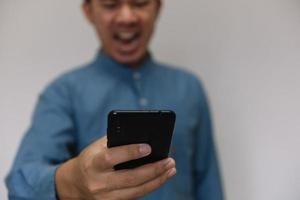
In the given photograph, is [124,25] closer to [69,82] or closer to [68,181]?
[69,82]

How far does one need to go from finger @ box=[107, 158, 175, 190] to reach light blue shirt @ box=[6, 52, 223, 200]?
0.26 meters

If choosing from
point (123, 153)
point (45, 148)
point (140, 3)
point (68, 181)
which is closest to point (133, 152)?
point (123, 153)

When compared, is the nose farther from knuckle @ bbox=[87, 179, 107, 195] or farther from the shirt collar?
knuckle @ bbox=[87, 179, 107, 195]

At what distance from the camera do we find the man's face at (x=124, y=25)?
75 centimetres

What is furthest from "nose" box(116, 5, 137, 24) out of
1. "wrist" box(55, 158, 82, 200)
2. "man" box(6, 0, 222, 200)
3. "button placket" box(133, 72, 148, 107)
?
"wrist" box(55, 158, 82, 200)

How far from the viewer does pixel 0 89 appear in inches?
36.6

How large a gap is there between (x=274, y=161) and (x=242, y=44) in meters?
0.27

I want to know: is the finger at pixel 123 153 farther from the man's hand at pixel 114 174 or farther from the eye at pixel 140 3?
the eye at pixel 140 3

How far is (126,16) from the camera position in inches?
29.4

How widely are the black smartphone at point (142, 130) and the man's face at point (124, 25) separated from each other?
0.36m

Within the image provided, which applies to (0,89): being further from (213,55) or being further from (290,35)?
(290,35)

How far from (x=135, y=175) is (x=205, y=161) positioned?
0.44m

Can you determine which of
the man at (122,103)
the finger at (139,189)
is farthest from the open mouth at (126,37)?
the finger at (139,189)

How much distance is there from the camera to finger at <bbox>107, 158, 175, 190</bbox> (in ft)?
1.44
